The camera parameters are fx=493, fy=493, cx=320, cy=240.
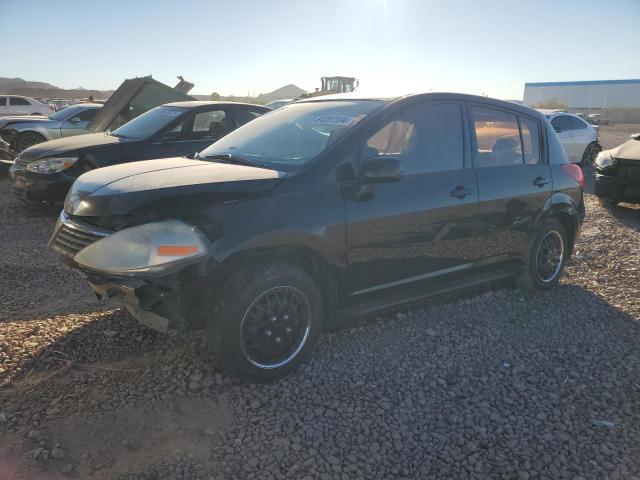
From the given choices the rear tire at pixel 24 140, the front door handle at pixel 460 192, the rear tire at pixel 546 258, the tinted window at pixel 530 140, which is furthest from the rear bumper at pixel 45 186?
the rear tire at pixel 24 140

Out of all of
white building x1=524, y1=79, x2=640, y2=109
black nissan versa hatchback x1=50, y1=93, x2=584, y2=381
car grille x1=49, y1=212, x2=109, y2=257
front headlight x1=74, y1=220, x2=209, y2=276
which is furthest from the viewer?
white building x1=524, y1=79, x2=640, y2=109

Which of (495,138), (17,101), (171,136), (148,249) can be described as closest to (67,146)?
(171,136)

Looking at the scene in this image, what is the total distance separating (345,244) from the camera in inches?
130

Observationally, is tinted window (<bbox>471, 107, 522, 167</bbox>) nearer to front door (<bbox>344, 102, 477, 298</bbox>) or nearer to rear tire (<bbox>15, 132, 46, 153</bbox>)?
front door (<bbox>344, 102, 477, 298</bbox>)

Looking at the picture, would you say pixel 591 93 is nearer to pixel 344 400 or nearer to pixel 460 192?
pixel 460 192

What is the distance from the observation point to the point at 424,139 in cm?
386

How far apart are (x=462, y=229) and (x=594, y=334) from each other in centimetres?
141

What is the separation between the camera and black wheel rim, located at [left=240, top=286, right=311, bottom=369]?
3.03m

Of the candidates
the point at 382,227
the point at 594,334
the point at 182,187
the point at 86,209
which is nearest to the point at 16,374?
the point at 86,209

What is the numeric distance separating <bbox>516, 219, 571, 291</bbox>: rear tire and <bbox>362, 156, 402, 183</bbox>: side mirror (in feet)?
6.97

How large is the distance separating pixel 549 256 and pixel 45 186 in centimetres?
616

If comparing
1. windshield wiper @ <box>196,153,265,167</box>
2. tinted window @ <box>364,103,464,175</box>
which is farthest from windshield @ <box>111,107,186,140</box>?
tinted window @ <box>364,103,464,175</box>

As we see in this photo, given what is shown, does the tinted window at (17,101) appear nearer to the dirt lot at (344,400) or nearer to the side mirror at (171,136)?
the side mirror at (171,136)

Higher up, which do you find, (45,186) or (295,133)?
(295,133)
